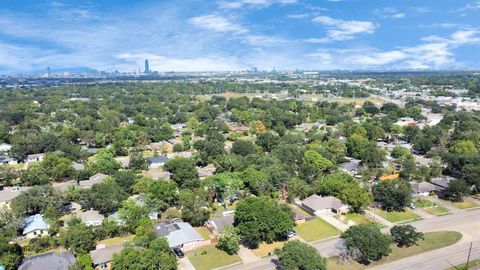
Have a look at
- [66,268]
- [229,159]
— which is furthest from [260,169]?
[66,268]

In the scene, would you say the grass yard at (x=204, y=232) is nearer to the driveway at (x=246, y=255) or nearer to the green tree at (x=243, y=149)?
the driveway at (x=246, y=255)

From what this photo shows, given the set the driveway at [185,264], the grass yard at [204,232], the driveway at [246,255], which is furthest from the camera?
the grass yard at [204,232]

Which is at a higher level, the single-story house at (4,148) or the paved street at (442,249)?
the single-story house at (4,148)

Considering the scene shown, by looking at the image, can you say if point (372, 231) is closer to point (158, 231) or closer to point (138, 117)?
point (158, 231)

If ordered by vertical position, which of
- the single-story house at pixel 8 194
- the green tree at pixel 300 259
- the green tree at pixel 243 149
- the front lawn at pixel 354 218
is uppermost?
the green tree at pixel 243 149

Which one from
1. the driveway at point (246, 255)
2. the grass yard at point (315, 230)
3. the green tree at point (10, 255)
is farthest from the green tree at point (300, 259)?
the green tree at point (10, 255)

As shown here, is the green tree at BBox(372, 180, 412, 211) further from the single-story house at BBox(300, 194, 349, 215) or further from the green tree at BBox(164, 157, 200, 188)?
the green tree at BBox(164, 157, 200, 188)
